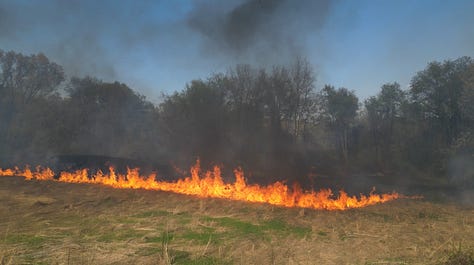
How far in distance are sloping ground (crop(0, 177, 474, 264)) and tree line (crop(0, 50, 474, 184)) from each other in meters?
7.89

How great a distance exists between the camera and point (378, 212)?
10.7 meters

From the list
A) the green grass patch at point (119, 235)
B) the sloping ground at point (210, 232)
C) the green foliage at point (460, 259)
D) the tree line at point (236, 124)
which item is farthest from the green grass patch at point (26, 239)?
the tree line at point (236, 124)

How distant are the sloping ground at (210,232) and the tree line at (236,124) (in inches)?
311

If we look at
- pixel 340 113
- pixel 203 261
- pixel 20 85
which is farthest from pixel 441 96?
pixel 20 85

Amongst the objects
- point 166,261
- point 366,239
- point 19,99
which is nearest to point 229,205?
point 366,239

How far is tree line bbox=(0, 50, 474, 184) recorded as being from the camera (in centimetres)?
2436

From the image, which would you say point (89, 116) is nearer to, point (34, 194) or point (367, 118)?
point (34, 194)

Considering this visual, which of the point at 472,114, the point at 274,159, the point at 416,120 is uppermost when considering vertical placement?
the point at 416,120

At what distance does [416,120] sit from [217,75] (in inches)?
981

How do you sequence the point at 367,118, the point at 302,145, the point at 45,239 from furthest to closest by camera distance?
the point at 367,118
the point at 302,145
the point at 45,239

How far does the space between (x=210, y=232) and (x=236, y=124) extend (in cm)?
2112

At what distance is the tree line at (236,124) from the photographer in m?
24.4

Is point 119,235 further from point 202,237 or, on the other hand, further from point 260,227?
point 260,227

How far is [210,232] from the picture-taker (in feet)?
24.8
